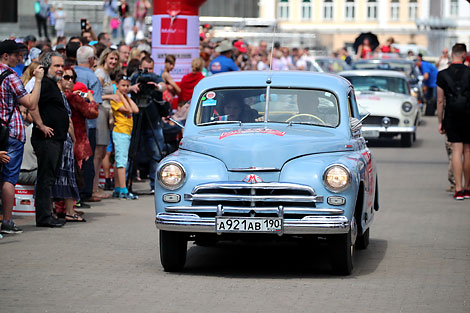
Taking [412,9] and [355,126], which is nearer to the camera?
[355,126]

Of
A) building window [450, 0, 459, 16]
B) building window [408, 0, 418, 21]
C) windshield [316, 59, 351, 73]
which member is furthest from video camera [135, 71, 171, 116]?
building window [408, 0, 418, 21]

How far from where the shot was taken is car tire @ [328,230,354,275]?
354 inches

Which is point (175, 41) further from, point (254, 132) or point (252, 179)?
point (252, 179)

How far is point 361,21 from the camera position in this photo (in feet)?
377

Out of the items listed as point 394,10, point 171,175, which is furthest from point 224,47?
point 394,10

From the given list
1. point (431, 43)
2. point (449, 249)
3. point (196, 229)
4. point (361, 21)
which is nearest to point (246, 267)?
point (196, 229)

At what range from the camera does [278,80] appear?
10336mm

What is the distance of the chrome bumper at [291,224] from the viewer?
345 inches

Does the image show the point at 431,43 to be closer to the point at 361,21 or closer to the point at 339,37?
the point at 339,37

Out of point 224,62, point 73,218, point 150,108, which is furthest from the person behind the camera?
point 224,62

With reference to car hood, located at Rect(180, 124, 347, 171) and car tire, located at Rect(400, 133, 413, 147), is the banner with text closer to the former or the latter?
car tire, located at Rect(400, 133, 413, 147)

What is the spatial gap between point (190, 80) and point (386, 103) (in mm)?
7380

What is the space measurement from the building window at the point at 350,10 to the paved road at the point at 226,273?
10313 cm

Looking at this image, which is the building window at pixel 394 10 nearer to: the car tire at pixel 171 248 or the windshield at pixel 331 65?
the windshield at pixel 331 65
